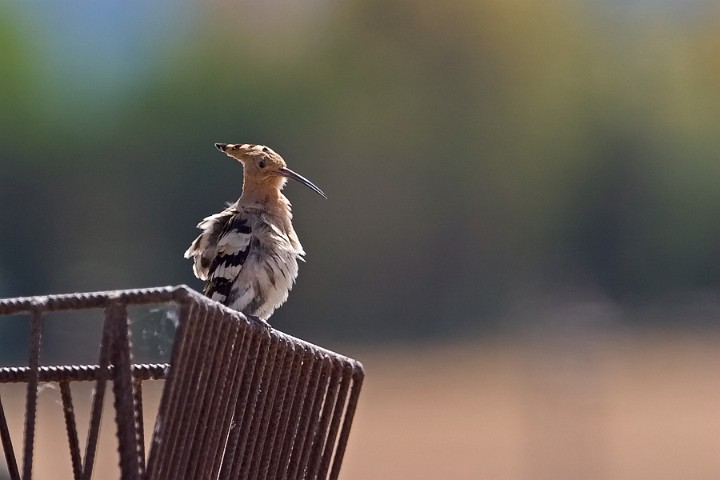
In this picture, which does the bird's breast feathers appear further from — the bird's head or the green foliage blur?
the green foliage blur

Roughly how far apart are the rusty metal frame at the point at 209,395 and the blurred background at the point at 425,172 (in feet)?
39.6

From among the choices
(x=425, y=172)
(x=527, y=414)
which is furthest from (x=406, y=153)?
(x=527, y=414)

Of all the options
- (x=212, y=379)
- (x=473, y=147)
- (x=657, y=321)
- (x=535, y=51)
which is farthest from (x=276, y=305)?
(x=535, y=51)

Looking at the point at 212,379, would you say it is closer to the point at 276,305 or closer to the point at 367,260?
the point at 276,305

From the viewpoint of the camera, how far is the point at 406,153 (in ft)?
74.3

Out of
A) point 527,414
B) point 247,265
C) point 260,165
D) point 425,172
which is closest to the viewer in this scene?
point 247,265

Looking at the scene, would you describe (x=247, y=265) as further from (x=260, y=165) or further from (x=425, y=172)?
(x=425, y=172)

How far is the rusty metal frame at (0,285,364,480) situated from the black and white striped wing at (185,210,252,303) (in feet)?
3.92

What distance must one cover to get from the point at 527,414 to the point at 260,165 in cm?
986

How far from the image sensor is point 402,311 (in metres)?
22.0

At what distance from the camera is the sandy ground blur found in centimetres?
1078

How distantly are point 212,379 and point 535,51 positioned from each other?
22.8 meters

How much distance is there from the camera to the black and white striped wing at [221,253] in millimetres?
4566

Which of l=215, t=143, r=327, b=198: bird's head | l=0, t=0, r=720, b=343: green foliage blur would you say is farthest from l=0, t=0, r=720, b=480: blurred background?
l=215, t=143, r=327, b=198: bird's head
